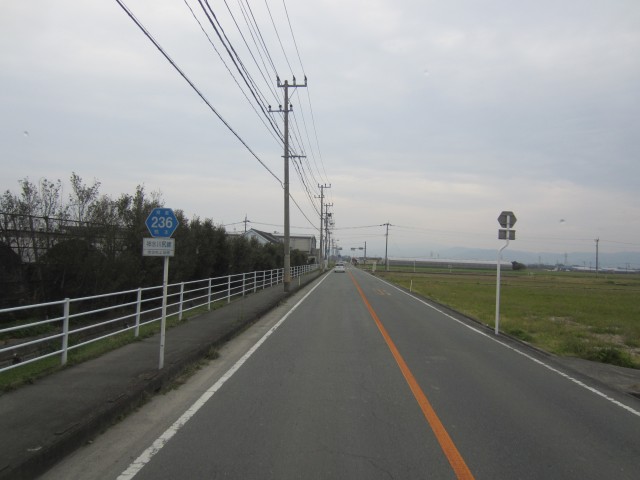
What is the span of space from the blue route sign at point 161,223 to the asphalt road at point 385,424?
2.43 meters

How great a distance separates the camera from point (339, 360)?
9.27m

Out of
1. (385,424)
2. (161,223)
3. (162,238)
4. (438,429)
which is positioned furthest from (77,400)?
(438,429)

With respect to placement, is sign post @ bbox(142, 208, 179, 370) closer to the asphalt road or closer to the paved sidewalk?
the paved sidewalk

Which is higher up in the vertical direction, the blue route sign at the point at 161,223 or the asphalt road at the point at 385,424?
the blue route sign at the point at 161,223

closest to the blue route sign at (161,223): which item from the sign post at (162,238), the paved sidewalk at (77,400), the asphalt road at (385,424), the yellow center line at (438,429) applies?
the sign post at (162,238)

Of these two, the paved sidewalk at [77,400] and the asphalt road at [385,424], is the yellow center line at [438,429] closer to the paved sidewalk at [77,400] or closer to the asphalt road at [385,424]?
the asphalt road at [385,424]

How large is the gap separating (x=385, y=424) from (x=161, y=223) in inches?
189

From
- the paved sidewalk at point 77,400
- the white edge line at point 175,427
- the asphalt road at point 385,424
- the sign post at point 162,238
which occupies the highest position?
the sign post at point 162,238

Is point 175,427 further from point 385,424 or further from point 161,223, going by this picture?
point 161,223

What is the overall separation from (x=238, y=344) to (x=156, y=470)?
23.0ft

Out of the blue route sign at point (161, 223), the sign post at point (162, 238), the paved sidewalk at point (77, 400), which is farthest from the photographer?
the blue route sign at point (161, 223)

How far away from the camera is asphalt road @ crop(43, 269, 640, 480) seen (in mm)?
4406

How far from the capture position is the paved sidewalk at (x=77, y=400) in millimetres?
4270

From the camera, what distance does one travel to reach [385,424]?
5.59 metres
